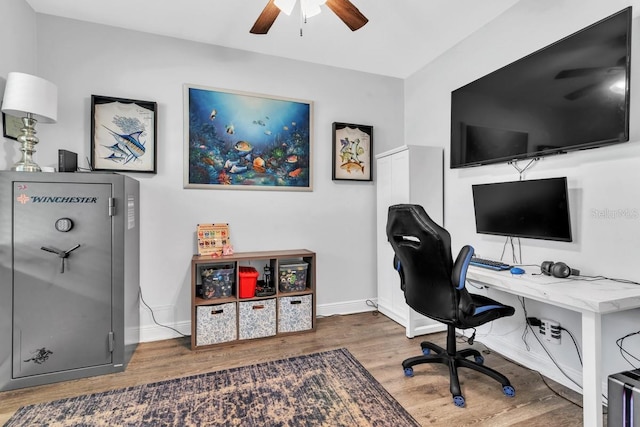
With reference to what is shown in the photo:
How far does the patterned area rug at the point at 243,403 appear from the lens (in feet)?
5.77

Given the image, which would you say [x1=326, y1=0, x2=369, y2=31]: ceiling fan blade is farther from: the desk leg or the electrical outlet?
the electrical outlet

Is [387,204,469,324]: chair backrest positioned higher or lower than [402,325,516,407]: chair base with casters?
higher

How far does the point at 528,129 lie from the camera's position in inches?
88.9

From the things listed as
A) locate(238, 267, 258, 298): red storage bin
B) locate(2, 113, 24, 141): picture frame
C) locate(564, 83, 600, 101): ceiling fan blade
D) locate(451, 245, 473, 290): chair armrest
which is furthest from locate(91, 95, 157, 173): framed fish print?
locate(564, 83, 600, 101): ceiling fan blade

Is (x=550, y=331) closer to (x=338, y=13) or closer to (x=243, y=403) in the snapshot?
(x=243, y=403)

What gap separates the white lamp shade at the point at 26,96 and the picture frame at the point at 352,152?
2.41 m

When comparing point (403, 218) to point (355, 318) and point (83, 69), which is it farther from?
point (83, 69)

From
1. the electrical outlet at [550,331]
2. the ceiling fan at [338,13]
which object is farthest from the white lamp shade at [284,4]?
the electrical outlet at [550,331]

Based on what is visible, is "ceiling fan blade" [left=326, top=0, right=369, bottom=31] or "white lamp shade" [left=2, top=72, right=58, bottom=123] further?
"white lamp shade" [left=2, top=72, right=58, bottom=123]

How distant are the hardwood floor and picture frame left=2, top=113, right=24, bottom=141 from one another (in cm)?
172

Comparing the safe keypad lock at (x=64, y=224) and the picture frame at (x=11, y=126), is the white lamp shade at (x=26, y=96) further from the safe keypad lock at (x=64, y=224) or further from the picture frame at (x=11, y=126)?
the safe keypad lock at (x=64, y=224)

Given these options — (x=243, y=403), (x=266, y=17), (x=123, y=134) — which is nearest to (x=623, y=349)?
(x=243, y=403)

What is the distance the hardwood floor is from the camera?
1.83 metres

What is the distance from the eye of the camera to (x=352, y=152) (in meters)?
3.59
